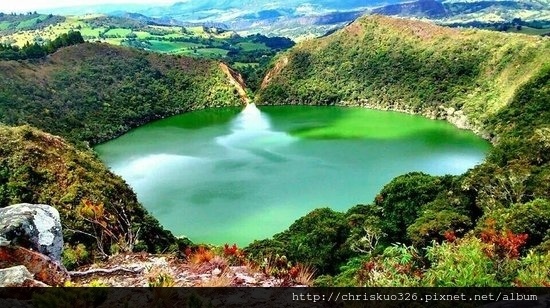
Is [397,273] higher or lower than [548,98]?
higher

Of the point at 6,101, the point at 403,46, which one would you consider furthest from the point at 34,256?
the point at 403,46

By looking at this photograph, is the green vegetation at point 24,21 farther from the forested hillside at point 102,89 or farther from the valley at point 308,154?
the forested hillside at point 102,89

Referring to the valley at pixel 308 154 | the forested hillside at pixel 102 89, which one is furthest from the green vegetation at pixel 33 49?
the forested hillside at pixel 102 89

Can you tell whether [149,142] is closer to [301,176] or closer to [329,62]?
[301,176]

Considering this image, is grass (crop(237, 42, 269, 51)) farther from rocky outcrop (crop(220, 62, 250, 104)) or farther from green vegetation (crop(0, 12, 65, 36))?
green vegetation (crop(0, 12, 65, 36))

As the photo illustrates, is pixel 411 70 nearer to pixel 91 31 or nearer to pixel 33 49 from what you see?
pixel 33 49

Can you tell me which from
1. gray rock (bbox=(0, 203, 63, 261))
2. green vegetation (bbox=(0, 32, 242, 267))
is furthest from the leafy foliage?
gray rock (bbox=(0, 203, 63, 261))
